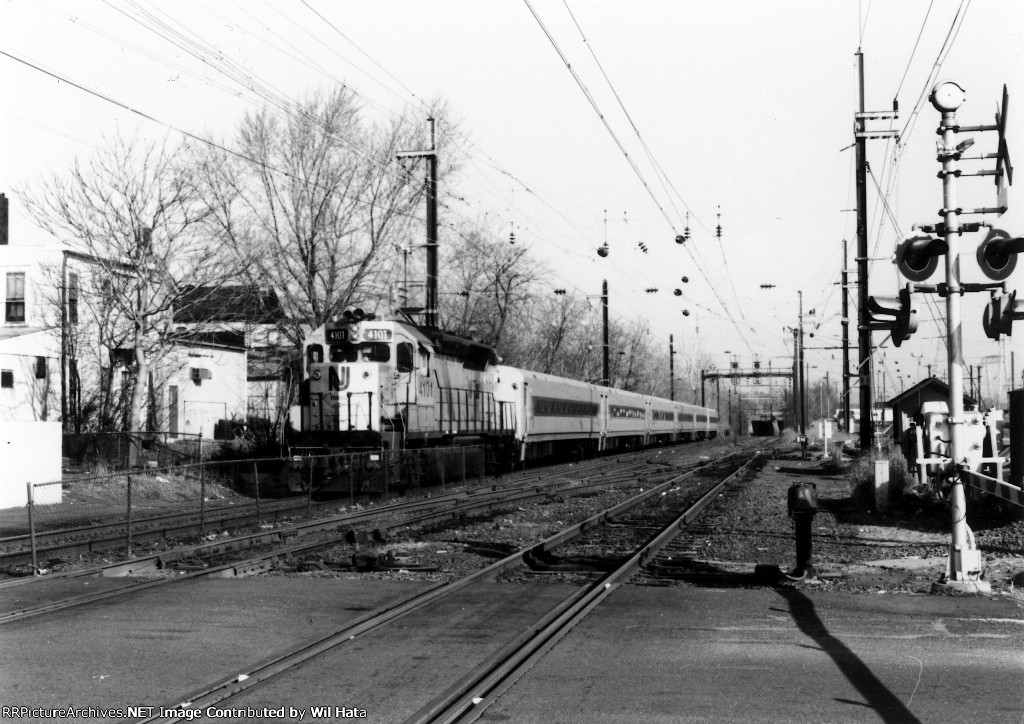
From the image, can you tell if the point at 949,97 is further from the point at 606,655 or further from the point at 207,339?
the point at 207,339

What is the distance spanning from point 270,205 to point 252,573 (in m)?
26.7

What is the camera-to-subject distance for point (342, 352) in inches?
912

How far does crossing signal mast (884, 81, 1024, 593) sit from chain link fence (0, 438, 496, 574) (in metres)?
10.1

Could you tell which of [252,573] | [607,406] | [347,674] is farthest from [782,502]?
[607,406]

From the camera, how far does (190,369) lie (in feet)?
139

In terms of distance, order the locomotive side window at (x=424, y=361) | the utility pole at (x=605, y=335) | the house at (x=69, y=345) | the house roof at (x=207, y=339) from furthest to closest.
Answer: the utility pole at (x=605, y=335)
the house roof at (x=207, y=339)
the house at (x=69, y=345)
the locomotive side window at (x=424, y=361)

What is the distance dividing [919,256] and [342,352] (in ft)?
48.9

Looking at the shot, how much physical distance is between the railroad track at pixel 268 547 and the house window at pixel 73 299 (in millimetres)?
15999

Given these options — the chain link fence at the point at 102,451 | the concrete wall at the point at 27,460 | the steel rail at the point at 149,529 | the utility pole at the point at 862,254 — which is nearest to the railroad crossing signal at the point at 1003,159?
the steel rail at the point at 149,529

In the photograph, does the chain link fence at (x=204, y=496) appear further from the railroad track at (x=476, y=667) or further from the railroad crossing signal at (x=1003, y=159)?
the railroad crossing signal at (x=1003, y=159)

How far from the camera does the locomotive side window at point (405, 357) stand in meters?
23.1

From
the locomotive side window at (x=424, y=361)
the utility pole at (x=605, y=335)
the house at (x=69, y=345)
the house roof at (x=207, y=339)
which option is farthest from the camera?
the utility pole at (x=605, y=335)

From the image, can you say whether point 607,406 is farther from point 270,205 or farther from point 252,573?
point 252,573

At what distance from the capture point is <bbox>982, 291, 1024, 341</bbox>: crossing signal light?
9516mm
